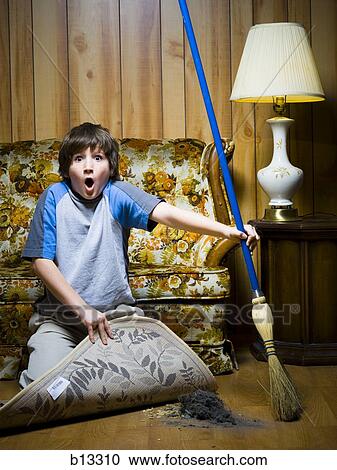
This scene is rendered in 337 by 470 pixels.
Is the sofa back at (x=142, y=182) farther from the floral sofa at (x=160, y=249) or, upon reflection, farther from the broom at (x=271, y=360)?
the broom at (x=271, y=360)

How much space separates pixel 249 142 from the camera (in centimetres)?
344

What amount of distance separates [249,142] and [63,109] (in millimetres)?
808

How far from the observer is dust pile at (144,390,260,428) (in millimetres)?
2152

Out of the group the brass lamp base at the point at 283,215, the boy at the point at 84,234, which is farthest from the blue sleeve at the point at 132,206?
the brass lamp base at the point at 283,215

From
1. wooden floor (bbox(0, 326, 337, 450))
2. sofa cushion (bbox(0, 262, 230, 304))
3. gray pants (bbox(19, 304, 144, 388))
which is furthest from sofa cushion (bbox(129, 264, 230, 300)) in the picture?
wooden floor (bbox(0, 326, 337, 450))

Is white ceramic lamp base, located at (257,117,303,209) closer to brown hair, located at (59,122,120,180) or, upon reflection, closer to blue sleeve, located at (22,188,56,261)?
brown hair, located at (59,122,120,180)

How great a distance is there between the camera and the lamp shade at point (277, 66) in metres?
2.91

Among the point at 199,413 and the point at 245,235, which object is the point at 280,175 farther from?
the point at 199,413

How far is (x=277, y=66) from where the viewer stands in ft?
9.56

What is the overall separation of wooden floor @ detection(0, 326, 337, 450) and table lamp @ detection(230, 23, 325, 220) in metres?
0.87

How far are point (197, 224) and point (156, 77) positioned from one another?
1.31 metres

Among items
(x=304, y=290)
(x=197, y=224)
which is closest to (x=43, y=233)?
(x=197, y=224)
